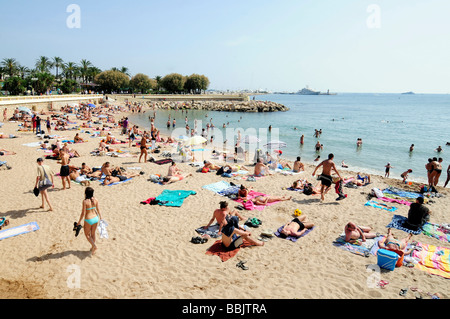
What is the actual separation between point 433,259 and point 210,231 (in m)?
5.11

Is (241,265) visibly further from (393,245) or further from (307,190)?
(307,190)

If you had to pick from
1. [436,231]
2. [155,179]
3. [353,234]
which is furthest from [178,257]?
[436,231]

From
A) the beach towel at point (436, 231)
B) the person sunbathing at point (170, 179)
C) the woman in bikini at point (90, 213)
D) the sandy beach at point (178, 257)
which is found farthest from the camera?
the person sunbathing at point (170, 179)

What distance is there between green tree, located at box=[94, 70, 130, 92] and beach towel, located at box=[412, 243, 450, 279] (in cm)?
7244

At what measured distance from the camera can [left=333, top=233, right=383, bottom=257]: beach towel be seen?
598cm

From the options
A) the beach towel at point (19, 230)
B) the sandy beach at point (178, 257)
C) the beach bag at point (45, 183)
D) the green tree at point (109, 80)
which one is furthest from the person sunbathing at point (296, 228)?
the green tree at point (109, 80)

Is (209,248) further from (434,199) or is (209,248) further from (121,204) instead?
(434,199)

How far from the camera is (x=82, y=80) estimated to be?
7844 centimetres

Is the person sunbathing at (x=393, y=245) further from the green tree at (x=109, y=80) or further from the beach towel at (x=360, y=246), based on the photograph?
the green tree at (x=109, y=80)

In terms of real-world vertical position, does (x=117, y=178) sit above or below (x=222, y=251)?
above

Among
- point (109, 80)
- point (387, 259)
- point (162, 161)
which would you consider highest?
point (109, 80)

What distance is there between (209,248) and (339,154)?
18.3m

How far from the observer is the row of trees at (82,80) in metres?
45.1

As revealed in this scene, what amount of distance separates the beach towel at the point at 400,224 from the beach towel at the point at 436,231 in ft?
0.67
